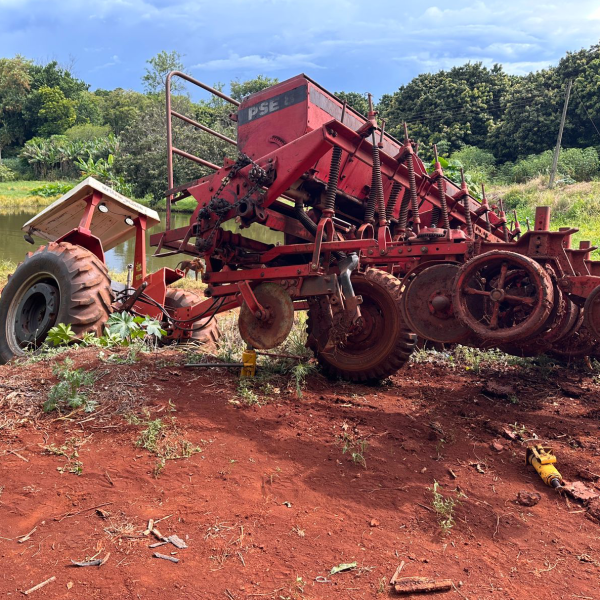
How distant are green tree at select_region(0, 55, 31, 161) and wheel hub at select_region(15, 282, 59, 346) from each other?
60.3 meters

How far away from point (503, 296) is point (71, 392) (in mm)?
3292

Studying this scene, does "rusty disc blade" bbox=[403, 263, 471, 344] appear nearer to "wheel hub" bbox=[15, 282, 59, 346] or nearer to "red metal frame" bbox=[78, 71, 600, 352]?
"red metal frame" bbox=[78, 71, 600, 352]

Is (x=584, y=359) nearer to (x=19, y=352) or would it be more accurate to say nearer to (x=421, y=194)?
(x=421, y=194)

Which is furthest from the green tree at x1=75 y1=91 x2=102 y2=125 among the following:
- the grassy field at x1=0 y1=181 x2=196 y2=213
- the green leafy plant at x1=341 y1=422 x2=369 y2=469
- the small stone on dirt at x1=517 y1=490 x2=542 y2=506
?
the small stone on dirt at x1=517 y1=490 x2=542 y2=506

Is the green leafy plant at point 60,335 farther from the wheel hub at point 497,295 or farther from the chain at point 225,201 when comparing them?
the wheel hub at point 497,295

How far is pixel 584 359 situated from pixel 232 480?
4965 millimetres

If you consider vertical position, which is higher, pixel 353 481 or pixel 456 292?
pixel 456 292

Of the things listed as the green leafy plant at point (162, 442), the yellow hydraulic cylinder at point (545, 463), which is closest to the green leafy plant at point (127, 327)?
the green leafy plant at point (162, 442)

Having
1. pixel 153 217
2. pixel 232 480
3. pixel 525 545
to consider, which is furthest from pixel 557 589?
pixel 153 217

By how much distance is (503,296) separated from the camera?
3977 millimetres

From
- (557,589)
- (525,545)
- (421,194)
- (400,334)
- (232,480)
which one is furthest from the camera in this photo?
(421,194)

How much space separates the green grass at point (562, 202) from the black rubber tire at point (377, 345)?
12.9 metres

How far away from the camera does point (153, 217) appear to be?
691 centimetres

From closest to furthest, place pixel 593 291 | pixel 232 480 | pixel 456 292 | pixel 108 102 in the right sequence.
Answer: pixel 232 480, pixel 593 291, pixel 456 292, pixel 108 102
